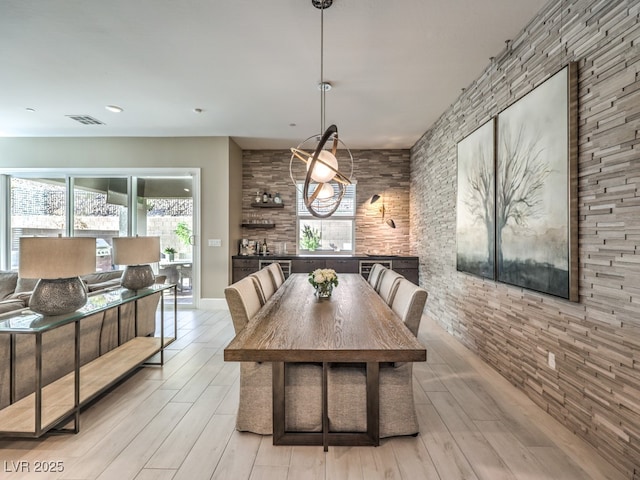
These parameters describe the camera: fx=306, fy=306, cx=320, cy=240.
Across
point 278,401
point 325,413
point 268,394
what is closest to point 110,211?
point 268,394

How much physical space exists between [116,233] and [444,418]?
542cm

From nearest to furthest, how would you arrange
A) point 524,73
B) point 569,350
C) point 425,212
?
1. point 569,350
2. point 524,73
3. point 425,212

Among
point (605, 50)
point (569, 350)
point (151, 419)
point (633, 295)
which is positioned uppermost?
point (605, 50)

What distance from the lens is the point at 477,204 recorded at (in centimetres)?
303

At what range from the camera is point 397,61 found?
2.75 meters

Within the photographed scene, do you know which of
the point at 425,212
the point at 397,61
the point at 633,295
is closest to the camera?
the point at 633,295

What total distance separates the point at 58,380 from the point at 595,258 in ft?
11.4

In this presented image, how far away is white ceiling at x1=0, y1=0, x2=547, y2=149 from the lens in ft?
7.07

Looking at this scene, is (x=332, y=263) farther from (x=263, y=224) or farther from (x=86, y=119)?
(x=86, y=119)

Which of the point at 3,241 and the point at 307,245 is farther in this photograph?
the point at 307,245

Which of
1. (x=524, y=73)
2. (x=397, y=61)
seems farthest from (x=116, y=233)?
(x=524, y=73)

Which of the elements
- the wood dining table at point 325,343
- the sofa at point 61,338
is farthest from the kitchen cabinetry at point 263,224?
the wood dining table at point 325,343

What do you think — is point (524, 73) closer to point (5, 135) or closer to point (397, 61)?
point (397, 61)

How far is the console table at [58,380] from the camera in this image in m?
1.62
